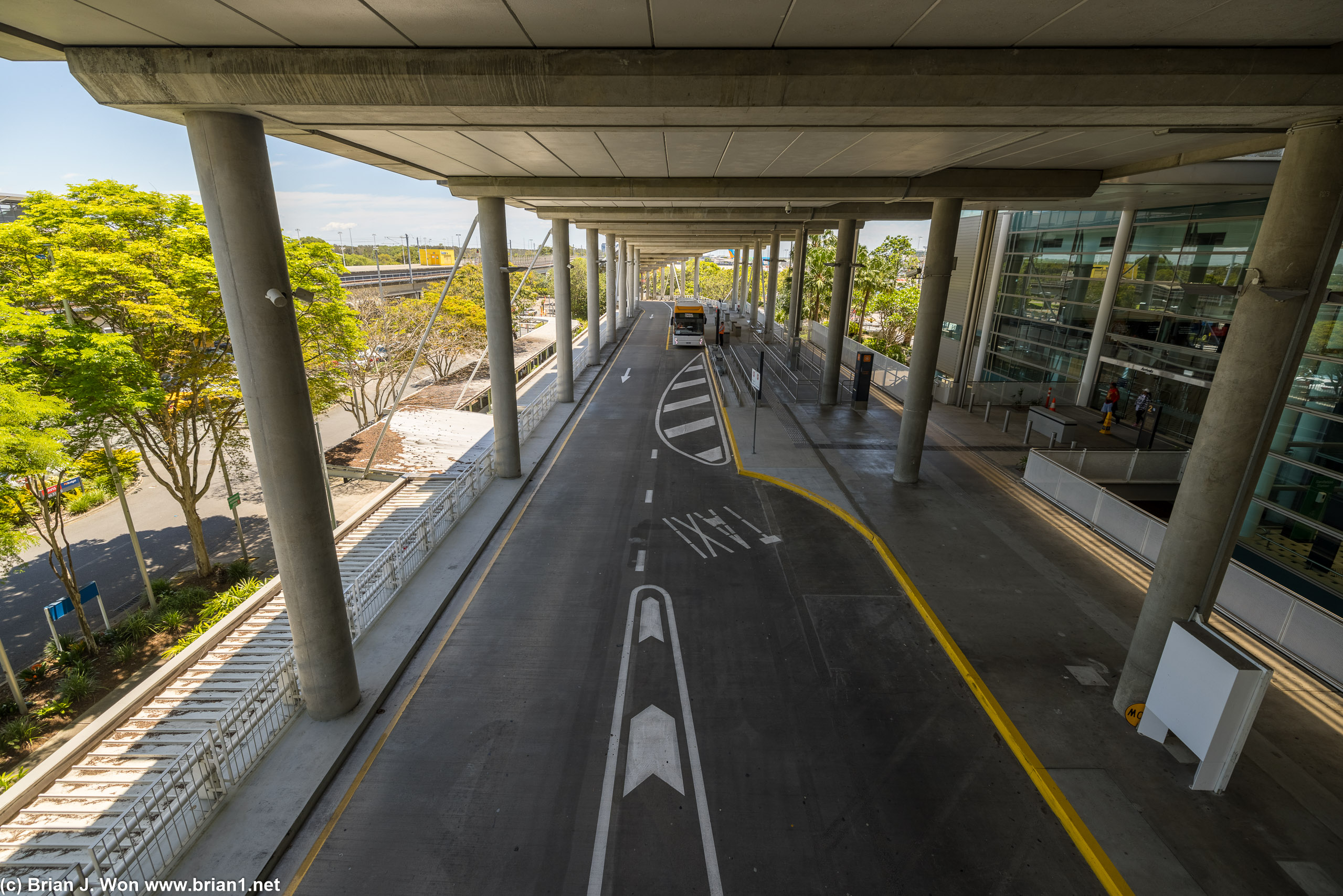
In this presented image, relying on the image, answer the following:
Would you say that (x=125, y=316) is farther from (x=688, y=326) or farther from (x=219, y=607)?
(x=688, y=326)

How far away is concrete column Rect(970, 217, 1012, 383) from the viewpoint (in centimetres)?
2762

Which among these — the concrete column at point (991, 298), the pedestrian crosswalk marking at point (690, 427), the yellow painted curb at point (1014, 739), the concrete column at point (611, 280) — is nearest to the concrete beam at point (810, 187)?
the pedestrian crosswalk marking at point (690, 427)

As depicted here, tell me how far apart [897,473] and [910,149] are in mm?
9114

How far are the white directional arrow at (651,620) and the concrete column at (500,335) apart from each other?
300 inches

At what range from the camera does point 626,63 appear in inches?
256

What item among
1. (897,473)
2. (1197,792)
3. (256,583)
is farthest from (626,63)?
(256,583)

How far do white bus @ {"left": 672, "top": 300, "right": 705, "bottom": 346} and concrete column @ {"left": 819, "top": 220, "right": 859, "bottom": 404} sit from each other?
1803 cm

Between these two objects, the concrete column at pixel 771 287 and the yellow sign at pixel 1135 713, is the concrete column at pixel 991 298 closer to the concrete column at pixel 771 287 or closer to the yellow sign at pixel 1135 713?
the concrete column at pixel 771 287

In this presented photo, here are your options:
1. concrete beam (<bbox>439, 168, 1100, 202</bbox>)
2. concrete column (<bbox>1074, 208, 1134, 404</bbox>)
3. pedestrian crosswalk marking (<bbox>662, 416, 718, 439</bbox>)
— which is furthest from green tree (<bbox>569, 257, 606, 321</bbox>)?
concrete beam (<bbox>439, 168, 1100, 202</bbox>)

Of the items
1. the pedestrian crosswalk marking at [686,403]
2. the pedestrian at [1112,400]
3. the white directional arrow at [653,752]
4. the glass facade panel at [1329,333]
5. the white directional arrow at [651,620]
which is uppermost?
the glass facade panel at [1329,333]

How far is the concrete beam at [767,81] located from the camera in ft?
20.6

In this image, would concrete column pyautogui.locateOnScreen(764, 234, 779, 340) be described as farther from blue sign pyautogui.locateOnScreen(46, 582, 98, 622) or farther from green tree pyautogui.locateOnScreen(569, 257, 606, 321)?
blue sign pyautogui.locateOnScreen(46, 582, 98, 622)

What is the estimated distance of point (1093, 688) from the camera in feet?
29.6

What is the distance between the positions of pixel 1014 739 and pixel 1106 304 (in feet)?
69.3
